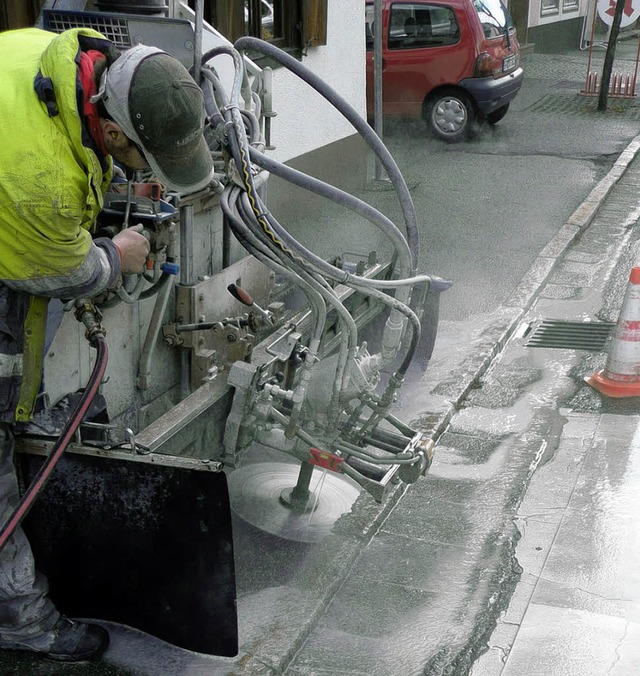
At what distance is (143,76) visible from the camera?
2.69 metres

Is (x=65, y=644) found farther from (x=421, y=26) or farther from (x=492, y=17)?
(x=492, y=17)

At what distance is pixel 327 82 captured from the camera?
8836 millimetres

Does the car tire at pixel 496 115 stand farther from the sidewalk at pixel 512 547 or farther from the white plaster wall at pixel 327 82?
the sidewalk at pixel 512 547

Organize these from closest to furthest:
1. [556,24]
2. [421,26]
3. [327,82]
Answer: [327,82] < [421,26] < [556,24]

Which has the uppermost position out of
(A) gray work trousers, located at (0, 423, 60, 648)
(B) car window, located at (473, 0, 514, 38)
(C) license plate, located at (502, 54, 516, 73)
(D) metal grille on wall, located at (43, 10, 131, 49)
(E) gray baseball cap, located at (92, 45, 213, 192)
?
(D) metal grille on wall, located at (43, 10, 131, 49)

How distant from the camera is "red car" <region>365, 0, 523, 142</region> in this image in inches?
475

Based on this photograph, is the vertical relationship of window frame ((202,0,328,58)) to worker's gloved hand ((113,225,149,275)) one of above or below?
above

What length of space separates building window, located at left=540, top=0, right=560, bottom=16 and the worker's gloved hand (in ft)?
66.2

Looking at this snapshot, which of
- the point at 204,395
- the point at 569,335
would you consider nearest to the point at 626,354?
the point at 569,335

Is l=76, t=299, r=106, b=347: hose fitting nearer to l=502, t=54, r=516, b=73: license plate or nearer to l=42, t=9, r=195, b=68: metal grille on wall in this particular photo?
l=42, t=9, r=195, b=68: metal grille on wall

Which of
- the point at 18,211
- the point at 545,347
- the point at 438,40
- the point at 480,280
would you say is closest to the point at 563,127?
the point at 438,40

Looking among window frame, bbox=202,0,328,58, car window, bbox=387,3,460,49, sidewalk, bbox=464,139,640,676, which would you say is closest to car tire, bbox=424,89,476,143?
car window, bbox=387,3,460,49

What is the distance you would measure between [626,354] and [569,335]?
92 centimetres

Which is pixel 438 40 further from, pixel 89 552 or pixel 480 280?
pixel 89 552
